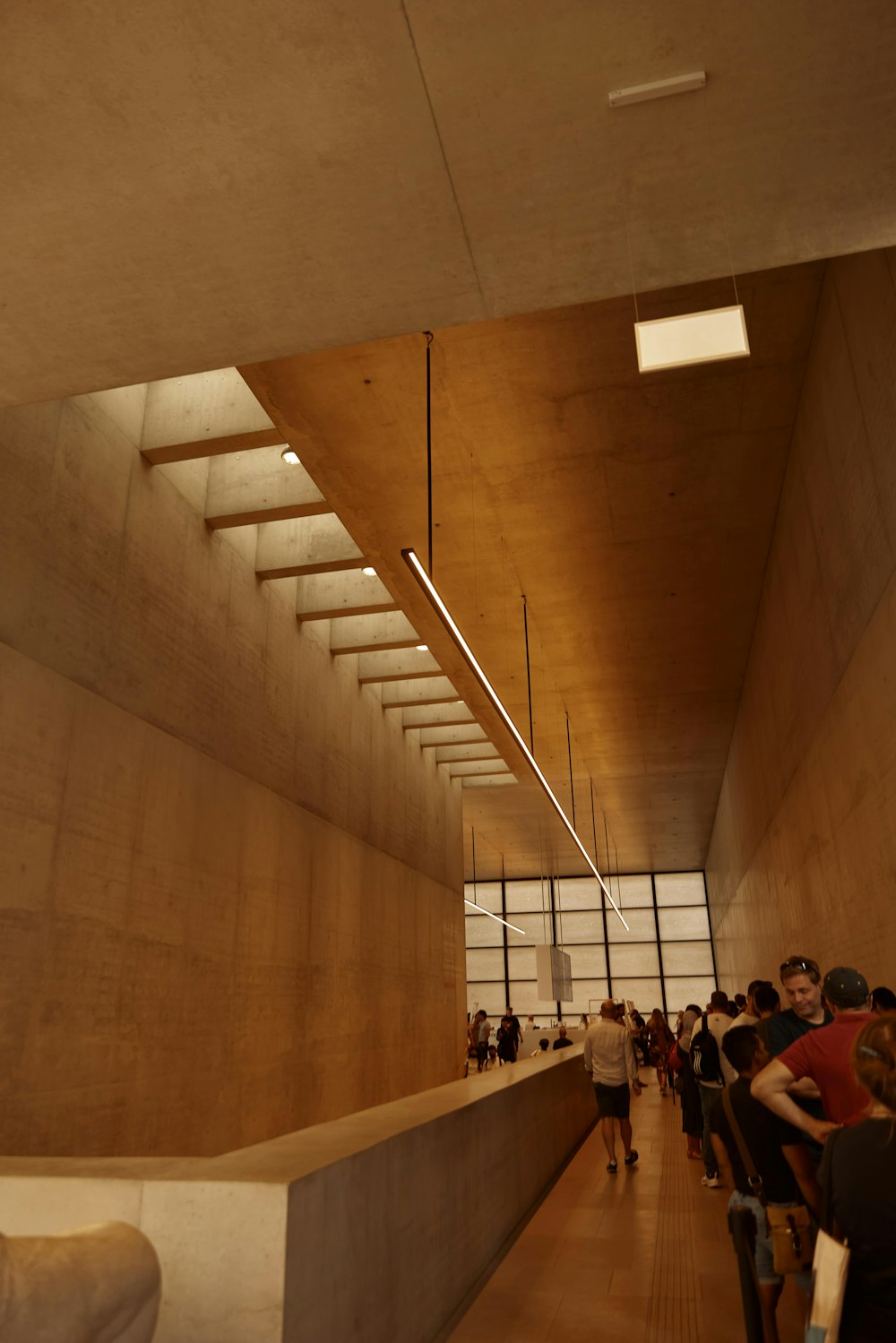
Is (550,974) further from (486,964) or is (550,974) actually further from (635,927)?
(486,964)

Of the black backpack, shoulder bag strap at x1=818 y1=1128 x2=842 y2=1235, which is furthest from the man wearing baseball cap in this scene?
the black backpack

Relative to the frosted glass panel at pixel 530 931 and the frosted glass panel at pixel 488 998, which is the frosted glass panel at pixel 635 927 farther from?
the frosted glass panel at pixel 488 998

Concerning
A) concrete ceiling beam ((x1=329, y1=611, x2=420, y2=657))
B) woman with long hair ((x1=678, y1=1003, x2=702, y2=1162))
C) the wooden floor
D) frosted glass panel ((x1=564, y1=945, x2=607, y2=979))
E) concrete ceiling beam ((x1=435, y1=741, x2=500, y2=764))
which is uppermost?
concrete ceiling beam ((x1=329, y1=611, x2=420, y2=657))

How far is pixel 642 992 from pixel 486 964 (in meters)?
4.98

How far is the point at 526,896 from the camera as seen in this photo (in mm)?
28938

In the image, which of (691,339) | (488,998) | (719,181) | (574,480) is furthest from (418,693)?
(488,998)

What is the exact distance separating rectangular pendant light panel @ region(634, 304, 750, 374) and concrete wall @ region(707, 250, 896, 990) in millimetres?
1960

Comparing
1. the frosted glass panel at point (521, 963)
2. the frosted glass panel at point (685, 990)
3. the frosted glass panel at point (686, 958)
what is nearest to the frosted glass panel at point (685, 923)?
the frosted glass panel at point (686, 958)

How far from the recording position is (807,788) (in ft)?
26.9

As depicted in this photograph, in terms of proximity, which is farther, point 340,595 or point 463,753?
point 463,753

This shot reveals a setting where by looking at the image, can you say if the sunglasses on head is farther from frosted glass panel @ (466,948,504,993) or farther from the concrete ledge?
frosted glass panel @ (466,948,504,993)

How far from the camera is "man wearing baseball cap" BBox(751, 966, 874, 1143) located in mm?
2578

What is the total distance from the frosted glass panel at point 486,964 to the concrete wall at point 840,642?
1875cm

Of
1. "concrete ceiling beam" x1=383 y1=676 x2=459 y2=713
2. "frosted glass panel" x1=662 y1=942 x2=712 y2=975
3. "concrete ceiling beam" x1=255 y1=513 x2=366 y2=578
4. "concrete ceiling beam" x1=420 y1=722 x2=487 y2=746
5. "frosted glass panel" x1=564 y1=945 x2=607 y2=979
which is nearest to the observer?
"concrete ceiling beam" x1=255 y1=513 x2=366 y2=578
